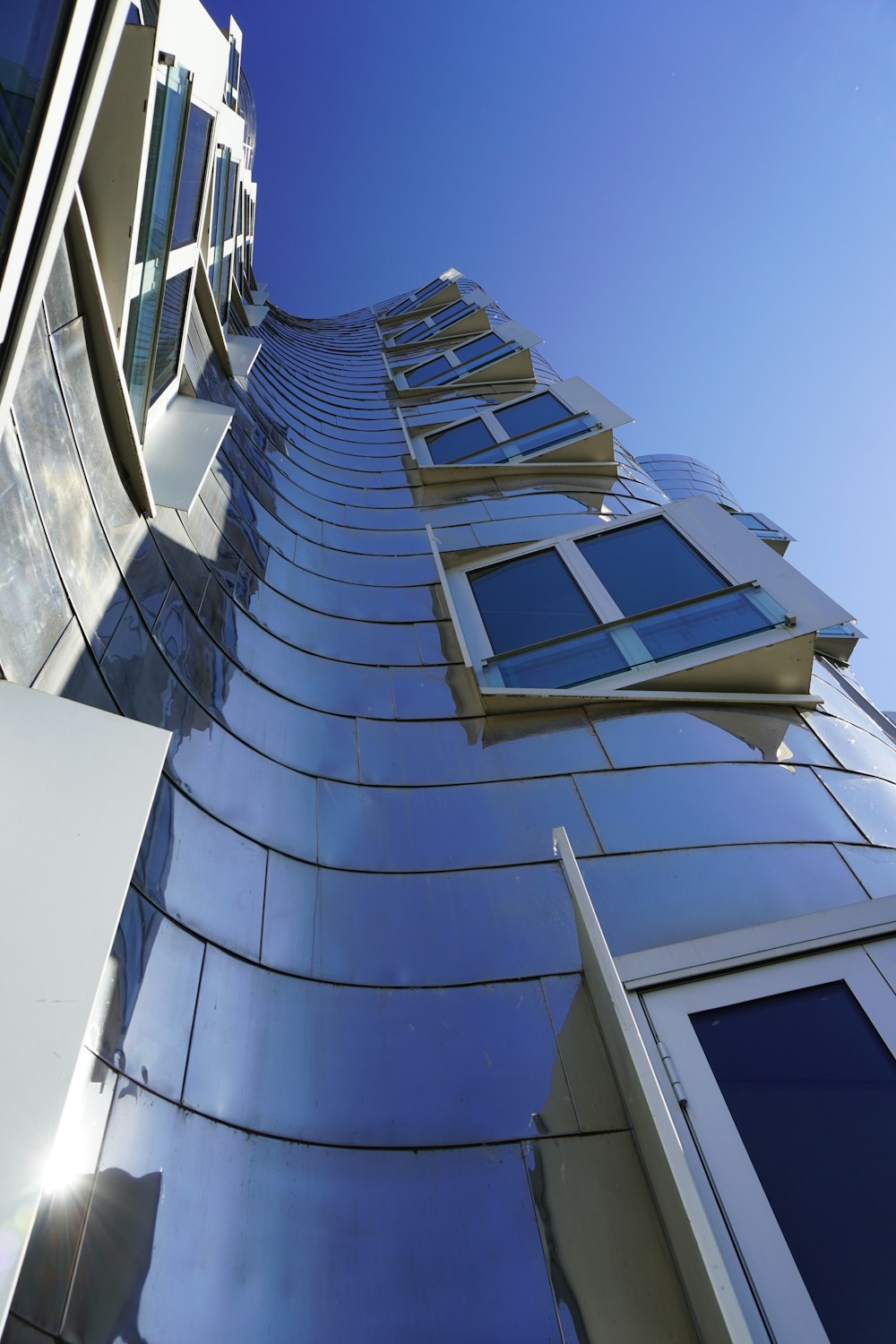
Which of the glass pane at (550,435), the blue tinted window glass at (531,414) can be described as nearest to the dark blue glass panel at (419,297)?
the blue tinted window glass at (531,414)

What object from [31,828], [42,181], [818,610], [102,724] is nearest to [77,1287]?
[31,828]

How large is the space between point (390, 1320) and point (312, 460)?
452 inches

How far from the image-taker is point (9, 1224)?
2254 millimetres

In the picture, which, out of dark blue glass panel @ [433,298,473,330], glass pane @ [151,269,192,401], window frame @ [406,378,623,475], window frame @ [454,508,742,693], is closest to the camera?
Answer: glass pane @ [151,269,192,401]

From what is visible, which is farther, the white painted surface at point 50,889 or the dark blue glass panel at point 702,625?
the dark blue glass panel at point 702,625

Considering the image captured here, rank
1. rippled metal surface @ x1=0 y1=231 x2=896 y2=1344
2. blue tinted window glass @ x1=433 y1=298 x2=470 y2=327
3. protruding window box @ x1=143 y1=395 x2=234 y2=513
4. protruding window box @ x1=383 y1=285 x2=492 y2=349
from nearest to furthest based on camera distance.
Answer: rippled metal surface @ x1=0 y1=231 x2=896 y2=1344, protruding window box @ x1=143 y1=395 x2=234 y2=513, protruding window box @ x1=383 y1=285 x2=492 y2=349, blue tinted window glass @ x1=433 y1=298 x2=470 y2=327

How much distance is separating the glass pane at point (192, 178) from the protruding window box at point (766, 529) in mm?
11680

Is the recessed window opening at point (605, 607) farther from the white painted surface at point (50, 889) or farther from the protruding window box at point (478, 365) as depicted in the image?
the protruding window box at point (478, 365)

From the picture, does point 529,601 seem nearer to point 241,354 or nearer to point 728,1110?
point 728,1110

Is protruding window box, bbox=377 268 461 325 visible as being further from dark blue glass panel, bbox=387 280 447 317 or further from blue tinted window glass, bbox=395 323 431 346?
blue tinted window glass, bbox=395 323 431 346

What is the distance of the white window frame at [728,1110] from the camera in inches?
121

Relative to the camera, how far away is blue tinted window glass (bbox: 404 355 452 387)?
18.7m

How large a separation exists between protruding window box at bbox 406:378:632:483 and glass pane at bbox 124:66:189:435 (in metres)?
6.24

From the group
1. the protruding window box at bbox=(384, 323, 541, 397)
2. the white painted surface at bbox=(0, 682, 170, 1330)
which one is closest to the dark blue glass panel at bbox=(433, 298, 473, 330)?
the protruding window box at bbox=(384, 323, 541, 397)
